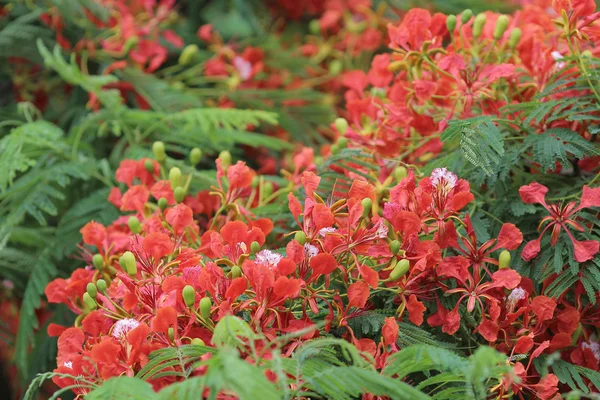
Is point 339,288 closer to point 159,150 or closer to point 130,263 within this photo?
point 130,263

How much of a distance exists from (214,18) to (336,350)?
1.13 m

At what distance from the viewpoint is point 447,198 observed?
0.84 metres

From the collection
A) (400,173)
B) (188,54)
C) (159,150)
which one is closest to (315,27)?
(188,54)

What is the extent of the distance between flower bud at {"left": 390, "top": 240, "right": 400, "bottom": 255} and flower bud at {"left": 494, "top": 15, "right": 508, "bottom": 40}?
0.39m

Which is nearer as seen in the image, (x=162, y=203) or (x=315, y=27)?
(x=162, y=203)

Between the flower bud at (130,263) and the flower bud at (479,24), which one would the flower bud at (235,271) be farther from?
the flower bud at (479,24)

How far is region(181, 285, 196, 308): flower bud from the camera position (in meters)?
0.77

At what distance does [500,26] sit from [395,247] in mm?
401

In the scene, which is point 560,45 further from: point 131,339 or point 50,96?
point 50,96

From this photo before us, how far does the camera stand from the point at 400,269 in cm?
80

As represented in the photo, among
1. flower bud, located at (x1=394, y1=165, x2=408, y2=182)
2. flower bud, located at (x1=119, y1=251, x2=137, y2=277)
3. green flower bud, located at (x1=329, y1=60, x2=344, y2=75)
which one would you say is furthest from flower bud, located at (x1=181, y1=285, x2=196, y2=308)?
green flower bud, located at (x1=329, y1=60, x2=344, y2=75)

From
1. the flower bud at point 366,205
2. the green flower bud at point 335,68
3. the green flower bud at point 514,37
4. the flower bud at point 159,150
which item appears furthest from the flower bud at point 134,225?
the green flower bud at point 335,68

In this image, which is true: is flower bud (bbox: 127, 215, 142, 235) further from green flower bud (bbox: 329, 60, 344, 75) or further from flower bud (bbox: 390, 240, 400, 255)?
green flower bud (bbox: 329, 60, 344, 75)

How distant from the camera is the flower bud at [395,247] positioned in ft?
2.63
